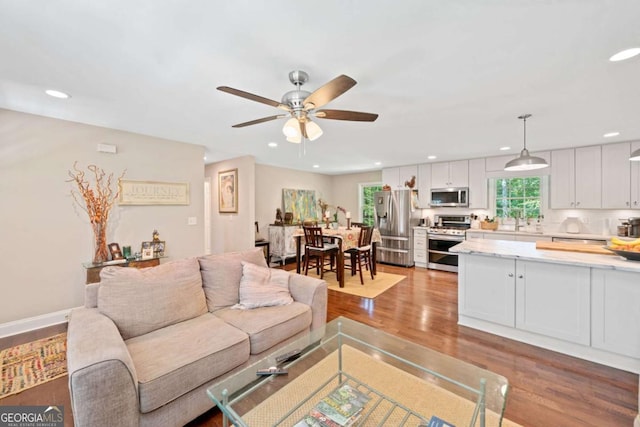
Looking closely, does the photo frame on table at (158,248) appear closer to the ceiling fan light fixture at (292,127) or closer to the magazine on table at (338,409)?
the ceiling fan light fixture at (292,127)

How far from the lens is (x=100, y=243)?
3.17m

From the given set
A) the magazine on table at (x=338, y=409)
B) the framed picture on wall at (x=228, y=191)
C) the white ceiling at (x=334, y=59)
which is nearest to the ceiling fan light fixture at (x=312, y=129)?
the white ceiling at (x=334, y=59)

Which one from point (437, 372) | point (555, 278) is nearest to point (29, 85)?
point (437, 372)

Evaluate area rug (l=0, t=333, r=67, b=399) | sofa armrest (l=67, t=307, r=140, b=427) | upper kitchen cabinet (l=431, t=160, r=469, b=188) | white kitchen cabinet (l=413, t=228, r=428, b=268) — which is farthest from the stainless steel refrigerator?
area rug (l=0, t=333, r=67, b=399)

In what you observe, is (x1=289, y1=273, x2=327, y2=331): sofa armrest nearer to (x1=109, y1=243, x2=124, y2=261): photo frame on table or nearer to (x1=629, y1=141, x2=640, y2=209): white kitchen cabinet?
(x1=109, y1=243, x2=124, y2=261): photo frame on table

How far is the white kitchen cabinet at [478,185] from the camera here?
5152mm

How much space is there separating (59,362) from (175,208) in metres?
2.24

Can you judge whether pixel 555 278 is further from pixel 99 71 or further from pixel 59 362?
pixel 59 362

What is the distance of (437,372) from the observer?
4.65 feet

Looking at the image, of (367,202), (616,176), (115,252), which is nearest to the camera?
(115,252)

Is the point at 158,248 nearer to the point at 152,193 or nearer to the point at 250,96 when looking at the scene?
the point at 152,193

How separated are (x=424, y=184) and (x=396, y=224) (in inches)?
44.6

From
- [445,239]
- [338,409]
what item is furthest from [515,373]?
[445,239]

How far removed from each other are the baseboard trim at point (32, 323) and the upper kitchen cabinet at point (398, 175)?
20.3 ft
